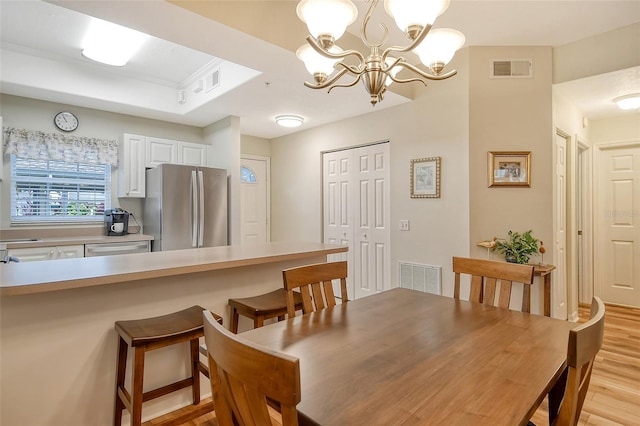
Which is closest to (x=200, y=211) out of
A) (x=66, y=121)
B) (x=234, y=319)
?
(x=66, y=121)

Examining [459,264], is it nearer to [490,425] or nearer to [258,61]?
[490,425]

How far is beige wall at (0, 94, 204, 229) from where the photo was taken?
3451 mm

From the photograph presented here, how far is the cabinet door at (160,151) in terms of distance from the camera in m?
4.12

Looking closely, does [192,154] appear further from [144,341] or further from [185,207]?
[144,341]

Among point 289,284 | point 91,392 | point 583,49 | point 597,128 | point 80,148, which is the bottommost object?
point 91,392

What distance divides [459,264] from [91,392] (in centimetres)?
212

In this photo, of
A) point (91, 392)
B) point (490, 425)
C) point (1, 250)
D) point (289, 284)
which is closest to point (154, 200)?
point (1, 250)

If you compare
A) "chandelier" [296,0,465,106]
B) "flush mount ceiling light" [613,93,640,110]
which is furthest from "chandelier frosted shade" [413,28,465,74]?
"flush mount ceiling light" [613,93,640,110]

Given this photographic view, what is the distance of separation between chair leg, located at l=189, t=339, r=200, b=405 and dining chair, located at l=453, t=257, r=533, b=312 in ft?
5.15

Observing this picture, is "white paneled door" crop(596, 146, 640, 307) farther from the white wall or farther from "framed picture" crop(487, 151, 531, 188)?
the white wall

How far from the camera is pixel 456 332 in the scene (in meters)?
1.36

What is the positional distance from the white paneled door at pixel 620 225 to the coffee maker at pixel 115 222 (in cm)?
588

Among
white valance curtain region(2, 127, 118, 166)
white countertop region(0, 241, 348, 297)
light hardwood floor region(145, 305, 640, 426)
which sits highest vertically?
white valance curtain region(2, 127, 118, 166)

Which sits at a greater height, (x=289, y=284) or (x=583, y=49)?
(x=583, y=49)
